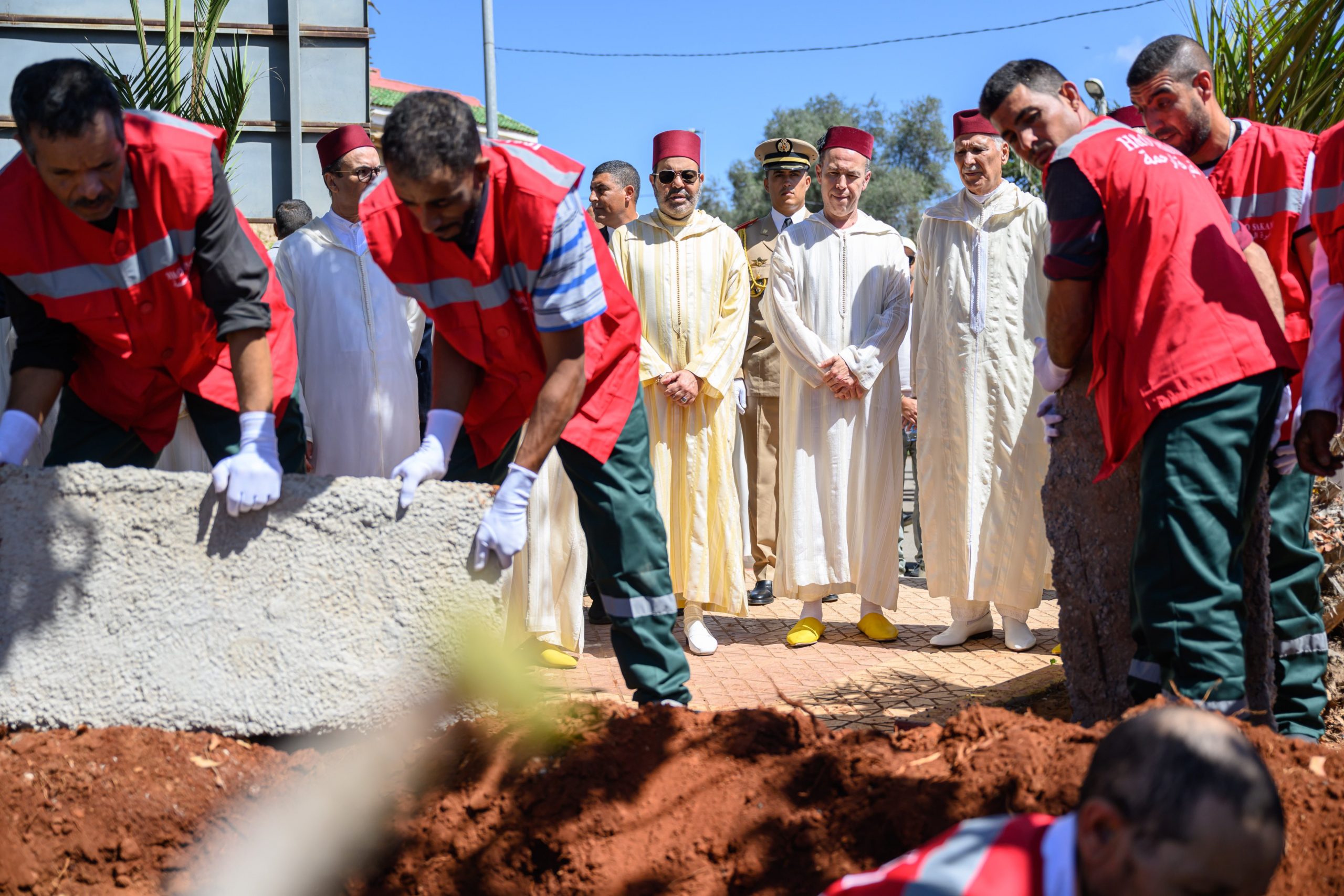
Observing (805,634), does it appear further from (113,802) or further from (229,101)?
(229,101)

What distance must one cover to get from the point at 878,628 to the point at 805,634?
0.43 meters

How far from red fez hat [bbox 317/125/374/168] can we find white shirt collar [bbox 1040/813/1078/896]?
4.55 m

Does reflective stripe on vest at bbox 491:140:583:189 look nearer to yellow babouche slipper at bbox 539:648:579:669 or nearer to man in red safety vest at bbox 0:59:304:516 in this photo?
man in red safety vest at bbox 0:59:304:516

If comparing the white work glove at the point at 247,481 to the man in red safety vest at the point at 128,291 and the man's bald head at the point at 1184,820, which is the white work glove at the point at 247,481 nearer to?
the man in red safety vest at the point at 128,291

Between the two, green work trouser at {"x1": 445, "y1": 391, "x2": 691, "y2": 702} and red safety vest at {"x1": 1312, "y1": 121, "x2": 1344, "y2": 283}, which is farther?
green work trouser at {"x1": 445, "y1": 391, "x2": 691, "y2": 702}

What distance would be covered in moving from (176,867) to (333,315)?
290 cm

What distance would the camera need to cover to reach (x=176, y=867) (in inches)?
104

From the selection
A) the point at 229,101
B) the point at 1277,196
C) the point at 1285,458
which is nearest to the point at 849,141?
the point at 1277,196

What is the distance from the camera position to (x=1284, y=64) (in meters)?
4.71

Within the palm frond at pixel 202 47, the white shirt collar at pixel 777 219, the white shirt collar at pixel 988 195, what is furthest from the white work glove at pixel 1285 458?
the palm frond at pixel 202 47

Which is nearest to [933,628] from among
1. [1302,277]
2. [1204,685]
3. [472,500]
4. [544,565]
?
[544,565]

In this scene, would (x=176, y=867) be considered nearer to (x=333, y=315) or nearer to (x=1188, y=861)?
(x=1188, y=861)

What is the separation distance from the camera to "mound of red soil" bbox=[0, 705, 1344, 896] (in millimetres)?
2303

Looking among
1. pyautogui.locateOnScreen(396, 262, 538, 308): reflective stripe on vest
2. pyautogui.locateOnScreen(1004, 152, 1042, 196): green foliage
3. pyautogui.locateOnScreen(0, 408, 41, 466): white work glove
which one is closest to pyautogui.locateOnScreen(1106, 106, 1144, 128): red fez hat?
pyautogui.locateOnScreen(396, 262, 538, 308): reflective stripe on vest
